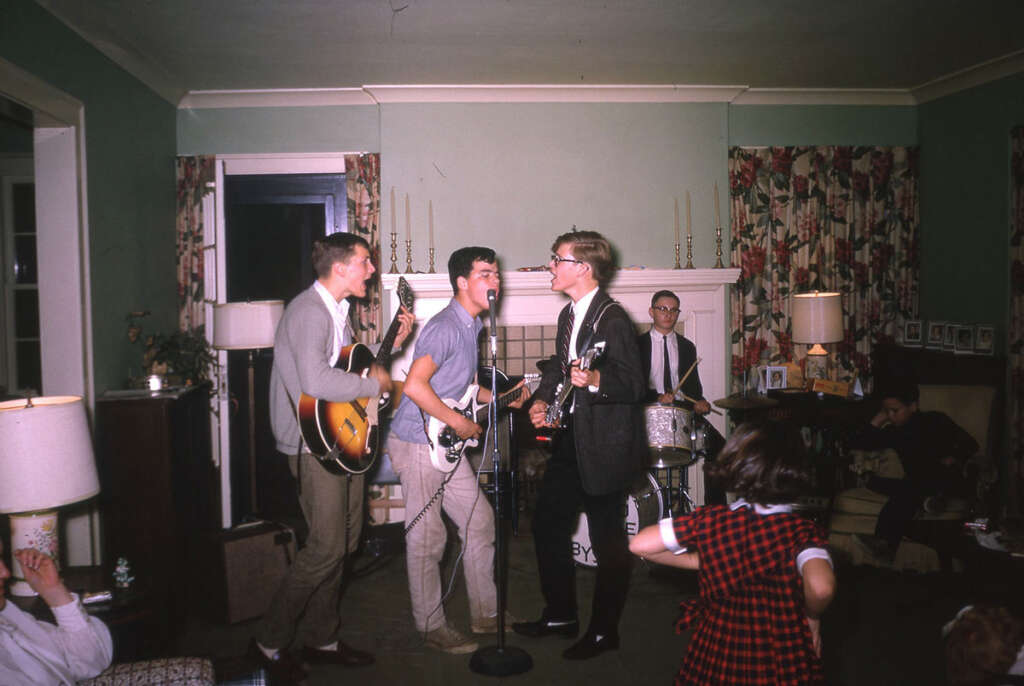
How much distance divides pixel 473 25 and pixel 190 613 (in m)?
3.26

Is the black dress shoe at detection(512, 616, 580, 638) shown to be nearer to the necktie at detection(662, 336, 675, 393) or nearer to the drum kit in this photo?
the drum kit

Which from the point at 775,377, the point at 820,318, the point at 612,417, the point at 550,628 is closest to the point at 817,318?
the point at 820,318

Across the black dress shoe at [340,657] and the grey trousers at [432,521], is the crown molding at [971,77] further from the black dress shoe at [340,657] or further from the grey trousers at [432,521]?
the black dress shoe at [340,657]

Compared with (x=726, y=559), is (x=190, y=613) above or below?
below

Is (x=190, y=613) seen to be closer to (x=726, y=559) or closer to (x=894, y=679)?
(x=726, y=559)

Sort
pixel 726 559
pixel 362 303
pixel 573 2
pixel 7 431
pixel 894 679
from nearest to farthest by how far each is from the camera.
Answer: pixel 726 559, pixel 7 431, pixel 894 679, pixel 573 2, pixel 362 303

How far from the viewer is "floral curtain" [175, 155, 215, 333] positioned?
4754 millimetres

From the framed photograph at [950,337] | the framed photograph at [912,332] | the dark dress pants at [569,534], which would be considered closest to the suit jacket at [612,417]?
the dark dress pants at [569,534]

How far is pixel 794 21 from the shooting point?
3654mm

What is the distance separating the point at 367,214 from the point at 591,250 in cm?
231

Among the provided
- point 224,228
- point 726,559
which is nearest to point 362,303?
point 224,228

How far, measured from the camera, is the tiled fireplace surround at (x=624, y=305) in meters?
4.69

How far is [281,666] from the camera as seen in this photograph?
9.00 feet

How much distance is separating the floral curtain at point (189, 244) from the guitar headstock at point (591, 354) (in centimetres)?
312
